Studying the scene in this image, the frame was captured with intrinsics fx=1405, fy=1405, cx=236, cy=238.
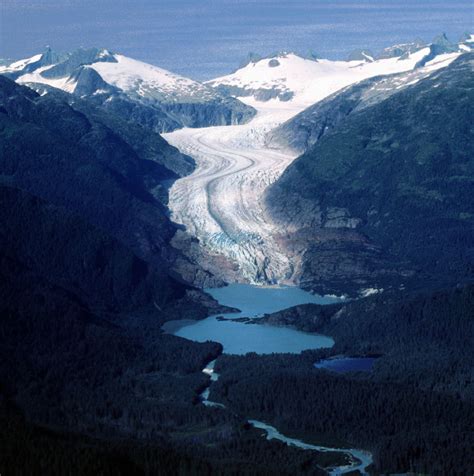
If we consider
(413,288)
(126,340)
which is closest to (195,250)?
(413,288)

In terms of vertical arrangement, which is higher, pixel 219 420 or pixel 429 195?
pixel 429 195

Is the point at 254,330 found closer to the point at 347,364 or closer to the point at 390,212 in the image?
the point at 347,364

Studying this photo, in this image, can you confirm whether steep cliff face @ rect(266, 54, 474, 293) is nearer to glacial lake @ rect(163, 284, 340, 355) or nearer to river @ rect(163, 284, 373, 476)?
glacial lake @ rect(163, 284, 340, 355)

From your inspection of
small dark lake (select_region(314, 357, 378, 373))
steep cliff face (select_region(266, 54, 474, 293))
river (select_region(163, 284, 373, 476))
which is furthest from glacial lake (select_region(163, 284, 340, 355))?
small dark lake (select_region(314, 357, 378, 373))

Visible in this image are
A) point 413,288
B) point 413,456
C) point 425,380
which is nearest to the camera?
point 413,456

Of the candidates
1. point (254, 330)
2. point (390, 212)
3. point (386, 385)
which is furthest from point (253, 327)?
point (390, 212)

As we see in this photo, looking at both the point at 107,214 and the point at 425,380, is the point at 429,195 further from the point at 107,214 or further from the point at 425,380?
the point at 425,380
